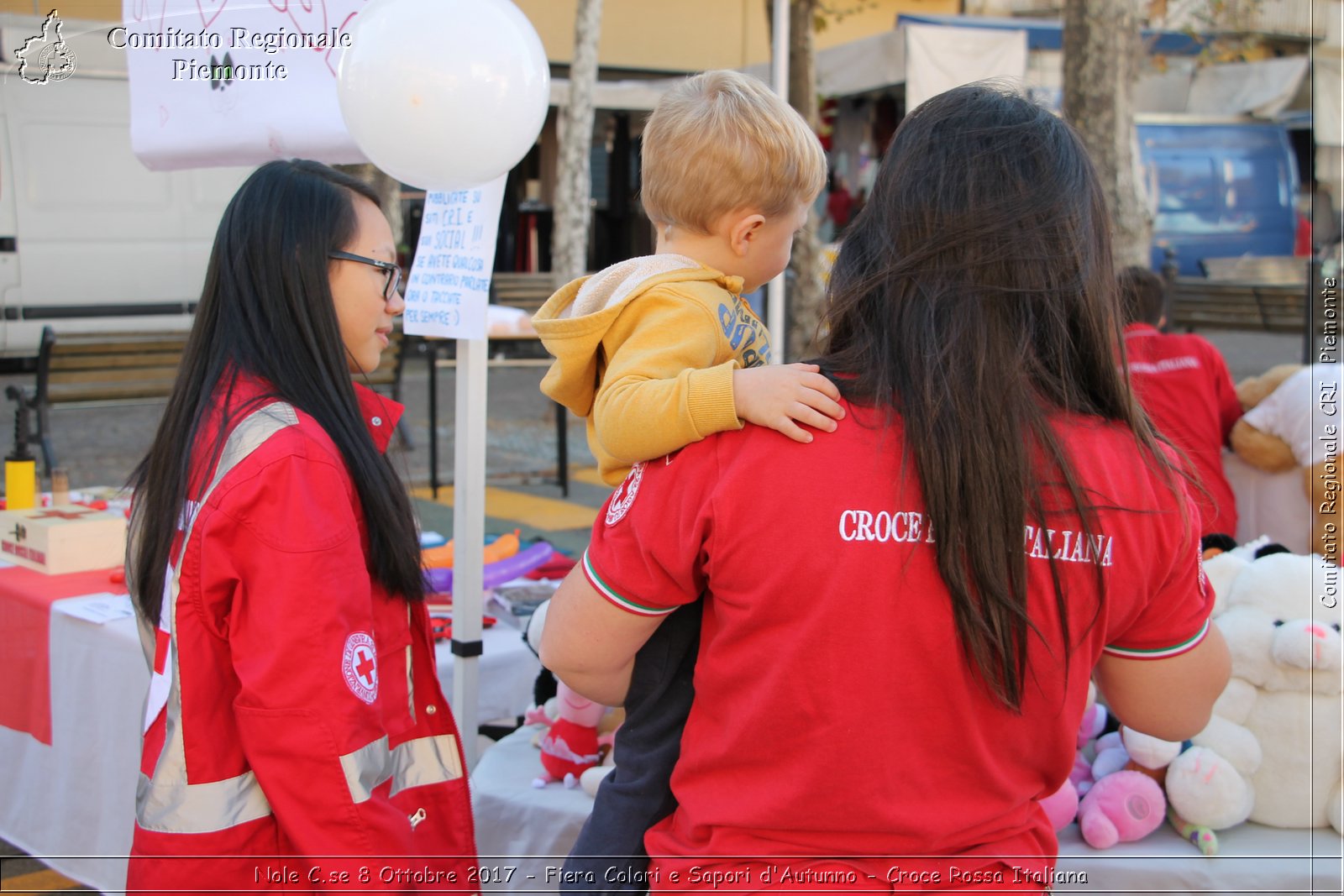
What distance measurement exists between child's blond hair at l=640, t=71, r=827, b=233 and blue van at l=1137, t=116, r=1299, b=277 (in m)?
16.7

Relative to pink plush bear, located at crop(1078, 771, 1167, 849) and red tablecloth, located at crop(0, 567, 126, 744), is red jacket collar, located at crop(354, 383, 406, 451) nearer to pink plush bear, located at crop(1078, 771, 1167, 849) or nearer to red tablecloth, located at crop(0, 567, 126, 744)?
red tablecloth, located at crop(0, 567, 126, 744)

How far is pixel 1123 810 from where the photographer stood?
237 cm

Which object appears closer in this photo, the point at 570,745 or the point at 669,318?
the point at 669,318

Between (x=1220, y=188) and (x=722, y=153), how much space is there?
17844 mm

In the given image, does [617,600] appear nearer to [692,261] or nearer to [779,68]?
[692,261]

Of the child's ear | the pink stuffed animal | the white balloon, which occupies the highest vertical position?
the white balloon

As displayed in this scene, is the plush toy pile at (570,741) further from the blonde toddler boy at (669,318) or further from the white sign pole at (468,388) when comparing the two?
the blonde toddler boy at (669,318)

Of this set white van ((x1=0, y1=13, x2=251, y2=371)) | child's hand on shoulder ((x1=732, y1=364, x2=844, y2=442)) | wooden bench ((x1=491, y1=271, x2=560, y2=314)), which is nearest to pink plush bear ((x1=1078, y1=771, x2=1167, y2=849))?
child's hand on shoulder ((x1=732, y1=364, x2=844, y2=442))

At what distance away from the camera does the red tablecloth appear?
118 inches

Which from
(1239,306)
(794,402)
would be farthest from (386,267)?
(1239,306)

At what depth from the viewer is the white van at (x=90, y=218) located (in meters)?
10.4

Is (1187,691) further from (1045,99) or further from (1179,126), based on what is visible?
(1179,126)

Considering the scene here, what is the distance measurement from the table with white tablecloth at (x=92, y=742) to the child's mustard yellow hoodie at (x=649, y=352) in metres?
1.33

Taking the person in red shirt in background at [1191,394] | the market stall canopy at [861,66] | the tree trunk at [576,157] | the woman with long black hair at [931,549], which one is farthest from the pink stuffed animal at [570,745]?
the market stall canopy at [861,66]
